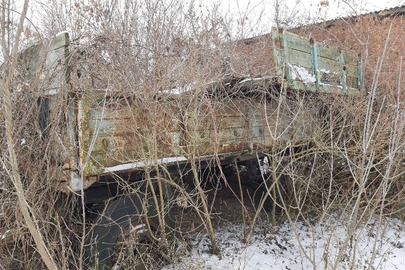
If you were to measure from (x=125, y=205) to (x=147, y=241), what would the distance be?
548 mm

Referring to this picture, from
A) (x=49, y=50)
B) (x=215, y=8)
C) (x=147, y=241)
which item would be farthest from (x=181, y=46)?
(x=215, y=8)

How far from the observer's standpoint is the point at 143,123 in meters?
3.73

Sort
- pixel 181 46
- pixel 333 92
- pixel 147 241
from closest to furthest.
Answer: pixel 147 241, pixel 333 92, pixel 181 46

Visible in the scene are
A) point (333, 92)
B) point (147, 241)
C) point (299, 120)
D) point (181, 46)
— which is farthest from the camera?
point (181, 46)

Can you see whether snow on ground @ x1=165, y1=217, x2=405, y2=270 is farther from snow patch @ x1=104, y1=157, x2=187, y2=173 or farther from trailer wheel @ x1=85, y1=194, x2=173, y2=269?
snow patch @ x1=104, y1=157, x2=187, y2=173

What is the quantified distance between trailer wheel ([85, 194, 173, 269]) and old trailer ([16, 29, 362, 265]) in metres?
0.01

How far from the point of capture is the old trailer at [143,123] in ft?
11.0

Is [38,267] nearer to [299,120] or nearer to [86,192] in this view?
[86,192]

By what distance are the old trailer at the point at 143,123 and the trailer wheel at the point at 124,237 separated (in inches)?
0.5

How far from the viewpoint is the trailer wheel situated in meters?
3.77

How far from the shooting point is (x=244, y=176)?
259 inches

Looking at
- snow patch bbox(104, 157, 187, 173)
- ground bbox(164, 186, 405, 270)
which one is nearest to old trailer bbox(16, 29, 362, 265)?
snow patch bbox(104, 157, 187, 173)

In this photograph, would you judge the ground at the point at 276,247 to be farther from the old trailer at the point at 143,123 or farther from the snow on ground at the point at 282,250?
the old trailer at the point at 143,123

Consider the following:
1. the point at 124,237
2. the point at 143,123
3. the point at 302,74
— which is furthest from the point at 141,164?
the point at 302,74
